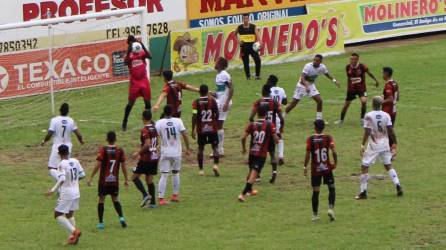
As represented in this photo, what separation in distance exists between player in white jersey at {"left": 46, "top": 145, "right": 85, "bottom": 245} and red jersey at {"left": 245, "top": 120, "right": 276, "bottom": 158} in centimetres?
431

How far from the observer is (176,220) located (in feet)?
74.8

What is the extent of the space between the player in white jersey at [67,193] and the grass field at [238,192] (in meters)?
0.41

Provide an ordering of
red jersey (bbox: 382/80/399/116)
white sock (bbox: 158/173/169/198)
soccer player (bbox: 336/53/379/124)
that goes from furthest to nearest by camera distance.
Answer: soccer player (bbox: 336/53/379/124), red jersey (bbox: 382/80/399/116), white sock (bbox: 158/173/169/198)

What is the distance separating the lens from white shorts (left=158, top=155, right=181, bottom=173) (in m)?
23.8

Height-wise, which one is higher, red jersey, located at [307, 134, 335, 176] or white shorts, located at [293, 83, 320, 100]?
white shorts, located at [293, 83, 320, 100]

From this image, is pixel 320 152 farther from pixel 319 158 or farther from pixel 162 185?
pixel 162 185

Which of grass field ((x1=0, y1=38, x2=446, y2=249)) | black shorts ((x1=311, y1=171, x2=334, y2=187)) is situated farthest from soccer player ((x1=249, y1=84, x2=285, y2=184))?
black shorts ((x1=311, y1=171, x2=334, y2=187))

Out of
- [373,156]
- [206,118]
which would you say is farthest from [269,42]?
[373,156]

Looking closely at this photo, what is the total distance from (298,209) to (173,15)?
19262 mm

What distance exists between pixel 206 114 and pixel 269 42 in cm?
1696

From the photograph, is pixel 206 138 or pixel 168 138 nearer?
pixel 168 138

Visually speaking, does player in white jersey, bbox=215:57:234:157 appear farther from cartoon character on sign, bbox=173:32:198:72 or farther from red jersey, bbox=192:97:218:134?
cartoon character on sign, bbox=173:32:198:72

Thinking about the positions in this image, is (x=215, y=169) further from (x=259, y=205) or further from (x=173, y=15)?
(x=173, y=15)

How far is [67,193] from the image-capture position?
2080 centimetres
